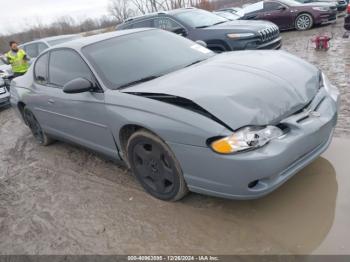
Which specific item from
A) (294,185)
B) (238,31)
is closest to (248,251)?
(294,185)

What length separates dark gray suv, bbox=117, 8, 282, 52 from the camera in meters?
7.32

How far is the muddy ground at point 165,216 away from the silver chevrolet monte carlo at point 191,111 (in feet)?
1.02

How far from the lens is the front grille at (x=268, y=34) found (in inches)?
291

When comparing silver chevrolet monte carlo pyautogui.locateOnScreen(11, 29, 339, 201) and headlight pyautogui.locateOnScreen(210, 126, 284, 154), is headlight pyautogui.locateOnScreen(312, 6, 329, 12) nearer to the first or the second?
silver chevrolet monte carlo pyautogui.locateOnScreen(11, 29, 339, 201)

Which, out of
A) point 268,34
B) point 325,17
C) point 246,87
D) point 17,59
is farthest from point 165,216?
point 325,17

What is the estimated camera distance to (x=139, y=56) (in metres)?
3.85

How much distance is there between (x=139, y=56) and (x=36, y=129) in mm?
2568

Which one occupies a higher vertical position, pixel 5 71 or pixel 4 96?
pixel 5 71

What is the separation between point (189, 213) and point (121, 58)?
1.84 metres

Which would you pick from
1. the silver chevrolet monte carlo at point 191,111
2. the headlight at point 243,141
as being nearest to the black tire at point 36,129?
the silver chevrolet monte carlo at point 191,111

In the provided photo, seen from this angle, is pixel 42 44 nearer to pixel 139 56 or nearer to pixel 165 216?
pixel 139 56

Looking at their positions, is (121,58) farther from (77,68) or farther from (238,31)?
(238,31)

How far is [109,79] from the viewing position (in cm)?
355

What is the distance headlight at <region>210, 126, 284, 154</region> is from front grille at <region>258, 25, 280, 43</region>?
5.29 m
